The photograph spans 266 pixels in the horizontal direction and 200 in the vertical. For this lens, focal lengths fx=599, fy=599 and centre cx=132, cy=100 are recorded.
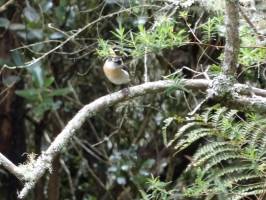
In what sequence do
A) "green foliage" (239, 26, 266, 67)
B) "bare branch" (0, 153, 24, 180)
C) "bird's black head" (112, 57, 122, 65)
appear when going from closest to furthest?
"bare branch" (0, 153, 24, 180), "green foliage" (239, 26, 266, 67), "bird's black head" (112, 57, 122, 65)

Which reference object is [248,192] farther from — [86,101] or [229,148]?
[86,101]

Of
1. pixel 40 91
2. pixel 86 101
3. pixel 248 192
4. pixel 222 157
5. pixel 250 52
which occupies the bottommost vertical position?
pixel 86 101

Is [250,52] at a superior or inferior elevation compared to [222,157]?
superior

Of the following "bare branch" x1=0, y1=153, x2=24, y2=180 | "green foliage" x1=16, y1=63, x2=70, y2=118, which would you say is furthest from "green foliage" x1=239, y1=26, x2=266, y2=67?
"green foliage" x1=16, y1=63, x2=70, y2=118

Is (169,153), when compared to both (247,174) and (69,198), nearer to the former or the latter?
(69,198)

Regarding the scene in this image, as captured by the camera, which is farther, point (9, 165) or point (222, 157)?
point (222, 157)

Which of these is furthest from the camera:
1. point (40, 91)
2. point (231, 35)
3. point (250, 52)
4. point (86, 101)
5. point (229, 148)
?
point (86, 101)

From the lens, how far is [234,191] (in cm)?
189

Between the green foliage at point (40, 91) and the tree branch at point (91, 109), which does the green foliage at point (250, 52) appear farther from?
the green foliage at point (40, 91)

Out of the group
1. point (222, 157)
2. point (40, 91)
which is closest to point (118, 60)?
point (40, 91)

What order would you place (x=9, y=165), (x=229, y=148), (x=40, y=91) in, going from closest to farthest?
1. (x=9, y=165)
2. (x=229, y=148)
3. (x=40, y=91)

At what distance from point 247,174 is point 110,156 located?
1.84m

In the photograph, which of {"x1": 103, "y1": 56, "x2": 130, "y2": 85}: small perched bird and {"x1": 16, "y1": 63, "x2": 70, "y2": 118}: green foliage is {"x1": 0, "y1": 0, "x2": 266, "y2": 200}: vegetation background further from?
{"x1": 103, "y1": 56, "x2": 130, "y2": 85}: small perched bird

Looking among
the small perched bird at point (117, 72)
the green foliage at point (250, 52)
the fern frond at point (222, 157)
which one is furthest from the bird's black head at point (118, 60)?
the fern frond at point (222, 157)
